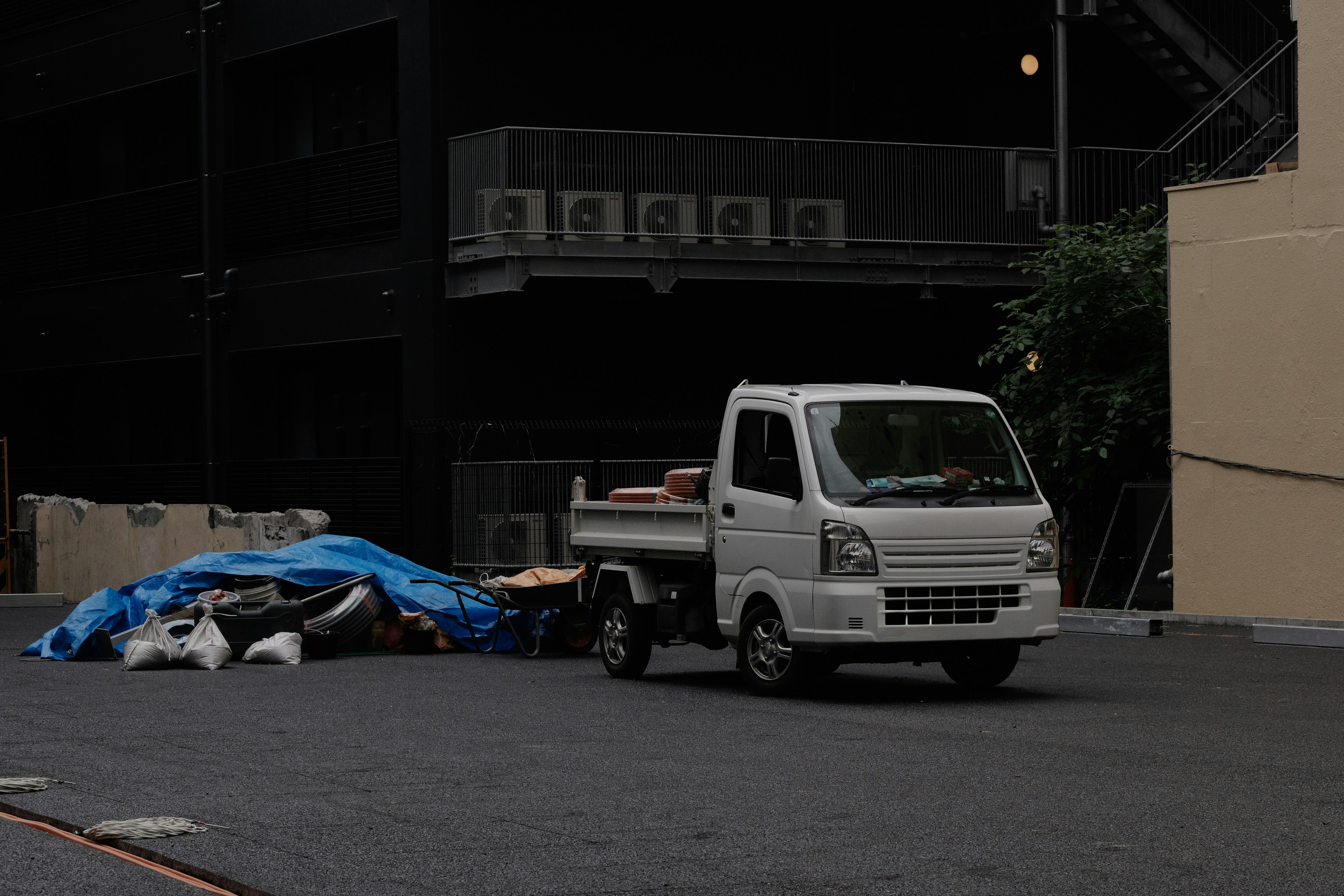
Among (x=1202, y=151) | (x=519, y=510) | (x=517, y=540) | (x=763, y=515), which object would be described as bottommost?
(x=517, y=540)

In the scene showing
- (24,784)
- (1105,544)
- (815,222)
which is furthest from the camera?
(815,222)

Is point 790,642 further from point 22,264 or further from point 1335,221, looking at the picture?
point 22,264

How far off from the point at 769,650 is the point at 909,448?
1788 millimetres

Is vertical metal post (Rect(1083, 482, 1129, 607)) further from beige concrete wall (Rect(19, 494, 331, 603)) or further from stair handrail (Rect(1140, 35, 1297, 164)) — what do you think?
beige concrete wall (Rect(19, 494, 331, 603))

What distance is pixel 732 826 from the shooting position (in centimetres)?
873

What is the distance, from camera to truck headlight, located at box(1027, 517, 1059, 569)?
47.2 feet

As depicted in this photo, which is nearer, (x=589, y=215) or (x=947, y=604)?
(x=947, y=604)

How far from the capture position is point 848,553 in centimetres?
1388

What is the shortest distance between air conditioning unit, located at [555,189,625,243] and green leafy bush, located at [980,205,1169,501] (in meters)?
5.49

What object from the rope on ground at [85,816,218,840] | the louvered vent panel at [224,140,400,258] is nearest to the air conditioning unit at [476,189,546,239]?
the louvered vent panel at [224,140,400,258]

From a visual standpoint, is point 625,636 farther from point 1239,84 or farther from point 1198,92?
point 1198,92

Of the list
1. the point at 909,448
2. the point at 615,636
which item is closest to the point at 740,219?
the point at 615,636

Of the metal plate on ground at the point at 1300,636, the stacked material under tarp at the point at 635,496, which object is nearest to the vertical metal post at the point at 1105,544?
the metal plate on ground at the point at 1300,636

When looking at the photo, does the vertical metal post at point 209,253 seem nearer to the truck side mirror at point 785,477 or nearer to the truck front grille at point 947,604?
the truck side mirror at point 785,477
